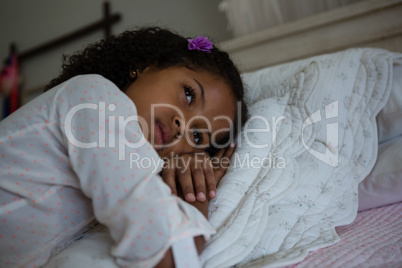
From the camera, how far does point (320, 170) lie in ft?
2.74

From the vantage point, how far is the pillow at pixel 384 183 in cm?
80

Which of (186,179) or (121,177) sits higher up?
(121,177)

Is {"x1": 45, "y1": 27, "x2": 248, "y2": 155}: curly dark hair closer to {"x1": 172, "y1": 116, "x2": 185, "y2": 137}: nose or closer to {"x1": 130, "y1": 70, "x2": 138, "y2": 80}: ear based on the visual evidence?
{"x1": 130, "y1": 70, "x2": 138, "y2": 80}: ear

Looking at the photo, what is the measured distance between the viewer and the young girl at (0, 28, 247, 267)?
46cm

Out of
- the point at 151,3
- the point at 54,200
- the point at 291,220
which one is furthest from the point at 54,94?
the point at 151,3

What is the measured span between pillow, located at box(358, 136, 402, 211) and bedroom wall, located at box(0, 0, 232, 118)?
3.86 feet

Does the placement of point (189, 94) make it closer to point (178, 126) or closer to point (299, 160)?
point (178, 126)

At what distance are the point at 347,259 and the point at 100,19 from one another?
7.70 ft

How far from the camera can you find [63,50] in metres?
2.51

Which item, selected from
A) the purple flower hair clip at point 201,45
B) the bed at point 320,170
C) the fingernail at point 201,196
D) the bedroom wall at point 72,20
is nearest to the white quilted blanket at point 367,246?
the bed at point 320,170

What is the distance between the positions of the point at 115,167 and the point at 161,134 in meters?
0.31

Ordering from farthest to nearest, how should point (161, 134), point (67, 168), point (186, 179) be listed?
1. point (161, 134)
2. point (186, 179)
3. point (67, 168)

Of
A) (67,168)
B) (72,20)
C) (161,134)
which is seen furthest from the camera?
(72,20)

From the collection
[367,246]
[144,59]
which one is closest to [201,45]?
[144,59]
